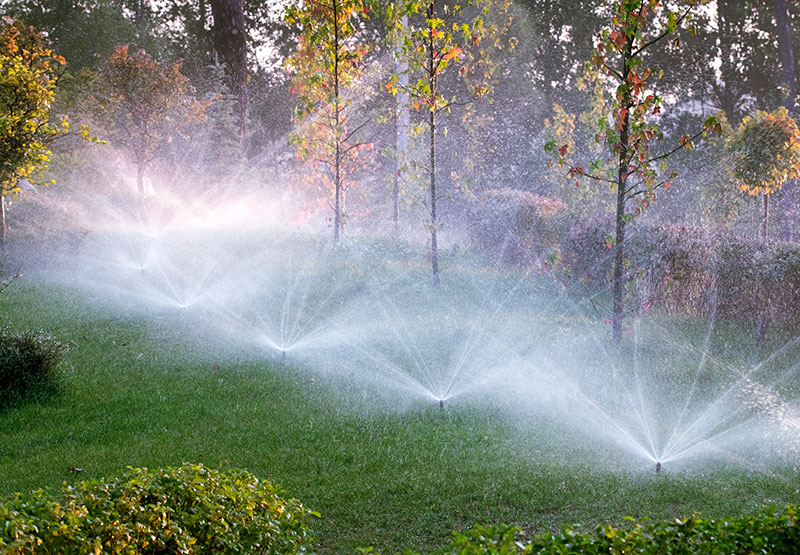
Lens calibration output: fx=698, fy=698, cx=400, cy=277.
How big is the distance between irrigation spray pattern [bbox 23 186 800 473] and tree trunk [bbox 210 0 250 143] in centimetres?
625

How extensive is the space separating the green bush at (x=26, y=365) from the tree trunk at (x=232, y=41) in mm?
13186

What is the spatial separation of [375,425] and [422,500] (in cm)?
146

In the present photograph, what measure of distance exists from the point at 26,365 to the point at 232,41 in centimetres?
1419

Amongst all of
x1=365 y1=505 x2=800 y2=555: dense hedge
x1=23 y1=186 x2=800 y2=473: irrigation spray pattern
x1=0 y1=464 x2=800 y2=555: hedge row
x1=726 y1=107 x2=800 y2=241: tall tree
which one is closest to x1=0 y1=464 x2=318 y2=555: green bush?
x1=0 y1=464 x2=800 y2=555: hedge row

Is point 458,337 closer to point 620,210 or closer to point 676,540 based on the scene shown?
point 620,210

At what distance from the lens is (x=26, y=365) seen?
642cm

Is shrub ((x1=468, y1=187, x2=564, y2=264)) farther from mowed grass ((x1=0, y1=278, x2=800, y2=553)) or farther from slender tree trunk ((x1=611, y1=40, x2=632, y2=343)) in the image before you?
mowed grass ((x1=0, y1=278, x2=800, y2=553))

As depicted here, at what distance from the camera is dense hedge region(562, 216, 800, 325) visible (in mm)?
8414

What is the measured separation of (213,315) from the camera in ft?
31.3

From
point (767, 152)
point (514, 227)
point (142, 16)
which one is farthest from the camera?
point (142, 16)

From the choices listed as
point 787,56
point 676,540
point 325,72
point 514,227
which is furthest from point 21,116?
point 787,56

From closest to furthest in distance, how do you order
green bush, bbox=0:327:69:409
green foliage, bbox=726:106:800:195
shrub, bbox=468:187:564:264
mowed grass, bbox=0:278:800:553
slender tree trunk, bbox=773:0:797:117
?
mowed grass, bbox=0:278:800:553
green bush, bbox=0:327:69:409
green foliage, bbox=726:106:800:195
shrub, bbox=468:187:564:264
slender tree trunk, bbox=773:0:797:117

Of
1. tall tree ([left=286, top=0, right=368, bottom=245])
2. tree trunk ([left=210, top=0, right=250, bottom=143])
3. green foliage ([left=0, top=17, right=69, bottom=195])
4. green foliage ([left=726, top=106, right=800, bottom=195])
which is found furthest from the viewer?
tree trunk ([left=210, top=0, right=250, bottom=143])

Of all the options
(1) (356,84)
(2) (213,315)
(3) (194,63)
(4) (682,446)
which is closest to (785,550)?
(4) (682,446)
